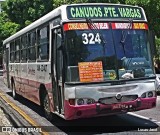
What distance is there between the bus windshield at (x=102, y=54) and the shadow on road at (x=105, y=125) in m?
1.33

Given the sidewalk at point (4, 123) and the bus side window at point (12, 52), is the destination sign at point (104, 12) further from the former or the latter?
the bus side window at point (12, 52)

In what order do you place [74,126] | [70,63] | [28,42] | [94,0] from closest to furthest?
1. [70,63]
2. [74,126]
3. [28,42]
4. [94,0]

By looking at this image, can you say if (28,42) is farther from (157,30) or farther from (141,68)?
(157,30)

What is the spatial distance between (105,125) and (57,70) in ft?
6.25

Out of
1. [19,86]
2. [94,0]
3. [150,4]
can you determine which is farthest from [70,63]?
[94,0]

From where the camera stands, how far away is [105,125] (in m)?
9.92

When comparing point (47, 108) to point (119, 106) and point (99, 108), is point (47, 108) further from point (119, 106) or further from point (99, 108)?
point (119, 106)

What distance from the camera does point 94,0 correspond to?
76.7 feet

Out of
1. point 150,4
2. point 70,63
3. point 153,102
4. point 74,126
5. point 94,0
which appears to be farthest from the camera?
point 94,0

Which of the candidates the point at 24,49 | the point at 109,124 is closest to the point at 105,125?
the point at 109,124

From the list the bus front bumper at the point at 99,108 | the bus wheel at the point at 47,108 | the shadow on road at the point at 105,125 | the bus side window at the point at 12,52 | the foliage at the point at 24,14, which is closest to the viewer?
the bus front bumper at the point at 99,108

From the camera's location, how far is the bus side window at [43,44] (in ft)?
34.3

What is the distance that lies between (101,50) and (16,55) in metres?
7.83

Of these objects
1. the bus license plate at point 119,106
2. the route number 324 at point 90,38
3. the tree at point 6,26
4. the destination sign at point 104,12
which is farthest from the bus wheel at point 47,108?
the tree at point 6,26
